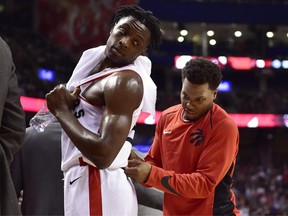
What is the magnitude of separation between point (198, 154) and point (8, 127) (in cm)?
116

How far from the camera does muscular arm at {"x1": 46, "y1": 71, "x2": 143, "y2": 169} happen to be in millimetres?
2438

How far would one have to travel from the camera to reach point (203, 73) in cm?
293

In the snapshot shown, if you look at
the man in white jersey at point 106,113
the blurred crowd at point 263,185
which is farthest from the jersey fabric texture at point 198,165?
the blurred crowd at point 263,185

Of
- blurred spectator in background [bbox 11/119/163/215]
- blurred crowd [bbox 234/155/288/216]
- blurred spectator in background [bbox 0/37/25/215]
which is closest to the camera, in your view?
blurred spectator in background [bbox 0/37/25/215]

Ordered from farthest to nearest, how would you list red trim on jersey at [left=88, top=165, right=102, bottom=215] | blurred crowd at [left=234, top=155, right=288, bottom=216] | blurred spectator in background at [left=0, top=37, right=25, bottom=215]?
blurred crowd at [left=234, top=155, right=288, bottom=216], red trim on jersey at [left=88, top=165, right=102, bottom=215], blurred spectator in background at [left=0, top=37, right=25, bottom=215]

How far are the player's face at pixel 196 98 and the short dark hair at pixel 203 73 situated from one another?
2 centimetres

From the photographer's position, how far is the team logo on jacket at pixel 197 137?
294 centimetres

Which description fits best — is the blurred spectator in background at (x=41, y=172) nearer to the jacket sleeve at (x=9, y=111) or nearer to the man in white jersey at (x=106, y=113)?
the man in white jersey at (x=106, y=113)

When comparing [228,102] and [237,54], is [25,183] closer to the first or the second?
[228,102]

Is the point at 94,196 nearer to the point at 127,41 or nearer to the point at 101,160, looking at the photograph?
the point at 101,160

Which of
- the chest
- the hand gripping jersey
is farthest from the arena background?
the hand gripping jersey

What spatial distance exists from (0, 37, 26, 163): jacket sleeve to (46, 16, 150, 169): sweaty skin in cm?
38

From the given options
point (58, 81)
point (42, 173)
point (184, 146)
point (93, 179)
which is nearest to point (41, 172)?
point (42, 173)

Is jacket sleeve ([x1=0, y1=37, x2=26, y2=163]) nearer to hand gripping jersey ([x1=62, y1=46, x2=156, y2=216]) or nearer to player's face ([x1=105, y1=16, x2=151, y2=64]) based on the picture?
hand gripping jersey ([x1=62, y1=46, x2=156, y2=216])
